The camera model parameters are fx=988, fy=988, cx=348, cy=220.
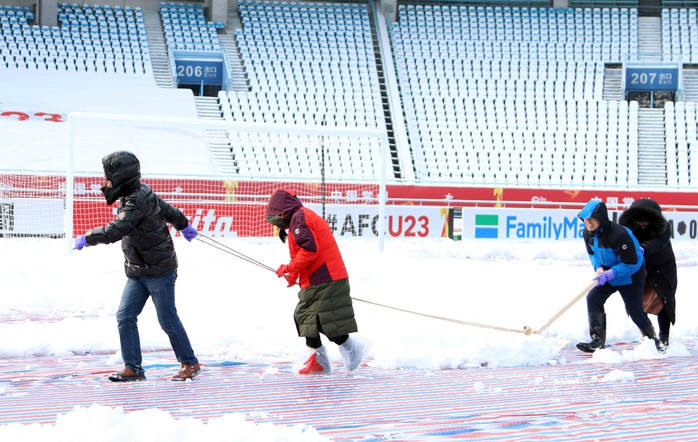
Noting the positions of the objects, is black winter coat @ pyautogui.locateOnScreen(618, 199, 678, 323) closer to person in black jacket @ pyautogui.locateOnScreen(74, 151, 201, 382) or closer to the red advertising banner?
person in black jacket @ pyautogui.locateOnScreen(74, 151, 201, 382)

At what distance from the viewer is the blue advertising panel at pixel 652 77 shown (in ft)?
107

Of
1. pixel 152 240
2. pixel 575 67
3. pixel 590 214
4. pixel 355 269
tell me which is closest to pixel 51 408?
pixel 152 240

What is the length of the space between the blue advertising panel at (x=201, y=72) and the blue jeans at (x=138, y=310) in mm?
25148

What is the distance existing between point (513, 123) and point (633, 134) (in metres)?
3.70

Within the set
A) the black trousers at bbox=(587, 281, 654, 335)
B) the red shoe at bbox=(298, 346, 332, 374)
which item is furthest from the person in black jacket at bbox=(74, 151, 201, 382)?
the black trousers at bbox=(587, 281, 654, 335)

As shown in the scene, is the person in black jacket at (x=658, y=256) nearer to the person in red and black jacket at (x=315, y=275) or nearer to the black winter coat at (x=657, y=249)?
the black winter coat at (x=657, y=249)

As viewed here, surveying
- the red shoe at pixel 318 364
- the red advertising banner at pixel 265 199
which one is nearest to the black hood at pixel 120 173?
the red shoe at pixel 318 364

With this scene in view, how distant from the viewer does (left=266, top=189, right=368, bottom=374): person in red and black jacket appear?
641cm

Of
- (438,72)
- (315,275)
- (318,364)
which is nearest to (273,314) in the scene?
(318,364)

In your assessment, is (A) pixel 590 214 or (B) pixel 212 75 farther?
(B) pixel 212 75

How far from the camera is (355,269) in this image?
13375 mm

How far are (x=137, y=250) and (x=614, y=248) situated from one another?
12.0ft

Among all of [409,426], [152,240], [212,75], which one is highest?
[212,75]

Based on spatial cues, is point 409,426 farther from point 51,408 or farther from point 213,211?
point 213,211
